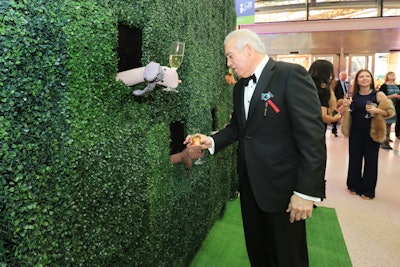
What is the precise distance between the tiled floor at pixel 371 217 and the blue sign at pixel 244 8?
2895mm

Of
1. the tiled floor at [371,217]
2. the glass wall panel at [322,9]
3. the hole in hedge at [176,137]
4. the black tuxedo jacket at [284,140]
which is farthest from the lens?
the glass wall panel at [322,9]

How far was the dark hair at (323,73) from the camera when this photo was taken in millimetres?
3609

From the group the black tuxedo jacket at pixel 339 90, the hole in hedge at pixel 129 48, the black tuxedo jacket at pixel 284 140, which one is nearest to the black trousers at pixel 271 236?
the black tuxedo jacket at pixel 284 140

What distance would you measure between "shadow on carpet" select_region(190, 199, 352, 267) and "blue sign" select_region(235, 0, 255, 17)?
2812 mm

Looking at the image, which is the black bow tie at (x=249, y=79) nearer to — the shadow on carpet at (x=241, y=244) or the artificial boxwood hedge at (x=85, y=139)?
the artificial boxwood hedge at (x=85, y=139)

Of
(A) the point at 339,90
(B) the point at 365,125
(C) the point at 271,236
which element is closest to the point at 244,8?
(B) the point at 365,125

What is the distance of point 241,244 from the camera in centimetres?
316

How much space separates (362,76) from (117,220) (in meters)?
3.94

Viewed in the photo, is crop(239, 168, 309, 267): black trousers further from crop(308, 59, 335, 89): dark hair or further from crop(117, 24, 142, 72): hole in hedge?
crop(308, 59, 335, 89): dark hair

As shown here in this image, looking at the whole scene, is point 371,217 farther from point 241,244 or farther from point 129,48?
point 129,48

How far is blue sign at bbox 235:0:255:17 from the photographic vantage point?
184 inches

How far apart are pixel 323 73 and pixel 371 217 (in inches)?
73.8

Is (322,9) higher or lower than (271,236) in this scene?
higher

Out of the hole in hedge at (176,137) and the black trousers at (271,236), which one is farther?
the hole in hedge at (176,137)
